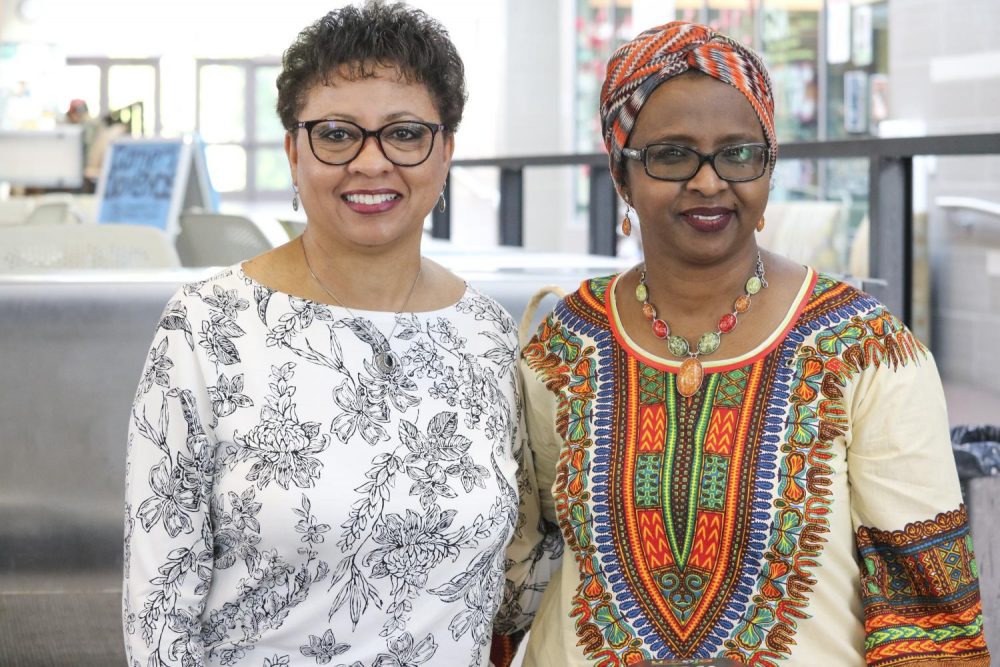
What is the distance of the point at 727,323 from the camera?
61.6 inches

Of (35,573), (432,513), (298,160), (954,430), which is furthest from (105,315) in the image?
(954,430)

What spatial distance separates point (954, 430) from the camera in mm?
2271

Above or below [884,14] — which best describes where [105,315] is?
below

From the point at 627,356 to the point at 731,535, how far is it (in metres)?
0.26

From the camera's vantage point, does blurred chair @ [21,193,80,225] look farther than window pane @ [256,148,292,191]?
No

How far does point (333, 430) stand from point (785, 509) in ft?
1.80

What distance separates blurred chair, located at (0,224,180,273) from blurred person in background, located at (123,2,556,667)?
213 cm

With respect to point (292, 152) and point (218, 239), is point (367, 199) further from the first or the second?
point (218, 239)

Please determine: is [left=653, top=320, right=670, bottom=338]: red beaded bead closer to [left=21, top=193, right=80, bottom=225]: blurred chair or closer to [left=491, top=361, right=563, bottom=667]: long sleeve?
[left=491, top=361, right=563, bottom=667]: long sleeve

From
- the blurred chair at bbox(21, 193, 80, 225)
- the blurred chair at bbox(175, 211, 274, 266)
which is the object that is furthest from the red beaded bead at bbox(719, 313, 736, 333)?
the blurred chair at bbox(21, 193, 80, 225)

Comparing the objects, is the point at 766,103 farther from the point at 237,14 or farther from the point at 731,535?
the point at 237,14

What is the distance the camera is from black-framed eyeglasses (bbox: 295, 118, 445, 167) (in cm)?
161

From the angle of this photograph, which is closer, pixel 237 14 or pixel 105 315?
pixel 105 315

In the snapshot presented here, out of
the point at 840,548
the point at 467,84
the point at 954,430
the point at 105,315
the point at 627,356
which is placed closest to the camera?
the point at 840,548
